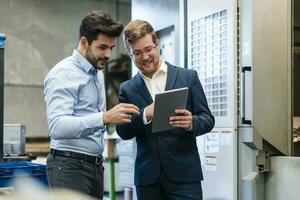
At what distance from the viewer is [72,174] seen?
191 cm

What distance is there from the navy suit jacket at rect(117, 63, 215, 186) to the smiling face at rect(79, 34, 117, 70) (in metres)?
0.23

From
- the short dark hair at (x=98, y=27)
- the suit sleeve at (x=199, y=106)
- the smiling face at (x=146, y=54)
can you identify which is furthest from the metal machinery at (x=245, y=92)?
the short dark hair at (x=98, y=27)

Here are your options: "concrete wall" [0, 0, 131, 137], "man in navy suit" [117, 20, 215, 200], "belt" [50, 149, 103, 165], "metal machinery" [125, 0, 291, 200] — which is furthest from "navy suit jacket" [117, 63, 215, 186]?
"concrete wall" [0, 0, 131, 137]

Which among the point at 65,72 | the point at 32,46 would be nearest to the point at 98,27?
the point at 65,72

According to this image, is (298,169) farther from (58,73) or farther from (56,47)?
(56,47)

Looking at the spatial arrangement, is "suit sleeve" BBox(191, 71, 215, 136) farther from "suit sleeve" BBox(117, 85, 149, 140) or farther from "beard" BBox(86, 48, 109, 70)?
"beard" BBox(86, 48, 109, 70)

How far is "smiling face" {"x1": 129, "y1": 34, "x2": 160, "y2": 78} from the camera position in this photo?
2.10 meters

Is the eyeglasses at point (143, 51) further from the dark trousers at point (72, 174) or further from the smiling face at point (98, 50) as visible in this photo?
the dark trousers at point (72, 174)

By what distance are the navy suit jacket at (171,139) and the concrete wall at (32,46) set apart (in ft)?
14.2

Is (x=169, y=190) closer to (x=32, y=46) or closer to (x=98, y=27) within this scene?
(x=98, y=27)

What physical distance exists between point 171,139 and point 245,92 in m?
0.75

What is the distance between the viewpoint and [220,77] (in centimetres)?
278

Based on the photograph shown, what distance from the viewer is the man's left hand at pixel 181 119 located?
1948 mm

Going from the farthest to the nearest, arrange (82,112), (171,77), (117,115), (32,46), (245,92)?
1. (32,46)
2. (245,92)
3. (171,77)
4. (82,112)
5. (117,115)
